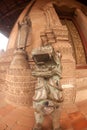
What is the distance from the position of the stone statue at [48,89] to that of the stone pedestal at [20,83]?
1434mm

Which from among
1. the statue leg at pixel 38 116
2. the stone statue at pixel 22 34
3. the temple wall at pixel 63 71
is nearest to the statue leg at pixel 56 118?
the statue leg at pixel 38 116

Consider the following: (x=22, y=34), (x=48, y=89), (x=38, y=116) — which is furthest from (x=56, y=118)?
(x=22, y=34)

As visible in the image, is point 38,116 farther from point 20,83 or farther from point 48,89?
point 20,83

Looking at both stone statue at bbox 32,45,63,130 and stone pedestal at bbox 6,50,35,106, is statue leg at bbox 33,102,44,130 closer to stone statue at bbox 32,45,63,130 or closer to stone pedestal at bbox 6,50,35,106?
stone statue at bbox 32,45,63,130

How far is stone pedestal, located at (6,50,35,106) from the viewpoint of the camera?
12.0ft

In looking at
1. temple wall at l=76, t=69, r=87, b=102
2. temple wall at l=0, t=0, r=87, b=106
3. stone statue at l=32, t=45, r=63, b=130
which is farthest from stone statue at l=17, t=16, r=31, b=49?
stone statue at l=32, t=45, r=63, b=130

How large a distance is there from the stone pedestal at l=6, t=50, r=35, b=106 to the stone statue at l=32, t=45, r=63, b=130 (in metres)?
1.43

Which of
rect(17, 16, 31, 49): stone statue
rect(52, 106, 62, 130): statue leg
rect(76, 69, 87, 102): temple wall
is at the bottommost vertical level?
rect(52, 106, 62, 130): statue leg

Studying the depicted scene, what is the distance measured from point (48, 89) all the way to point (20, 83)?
166cm

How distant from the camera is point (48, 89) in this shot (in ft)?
7.34

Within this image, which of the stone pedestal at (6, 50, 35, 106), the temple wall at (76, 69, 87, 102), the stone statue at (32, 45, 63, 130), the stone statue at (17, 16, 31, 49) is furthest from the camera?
the stone statue at (17, 16, 31, 49)

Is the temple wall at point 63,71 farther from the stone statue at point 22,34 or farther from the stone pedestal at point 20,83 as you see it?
the stone statue at point 22,34

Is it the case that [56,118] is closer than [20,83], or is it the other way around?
[56,118]

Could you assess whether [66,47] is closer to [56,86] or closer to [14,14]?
[56,86]
